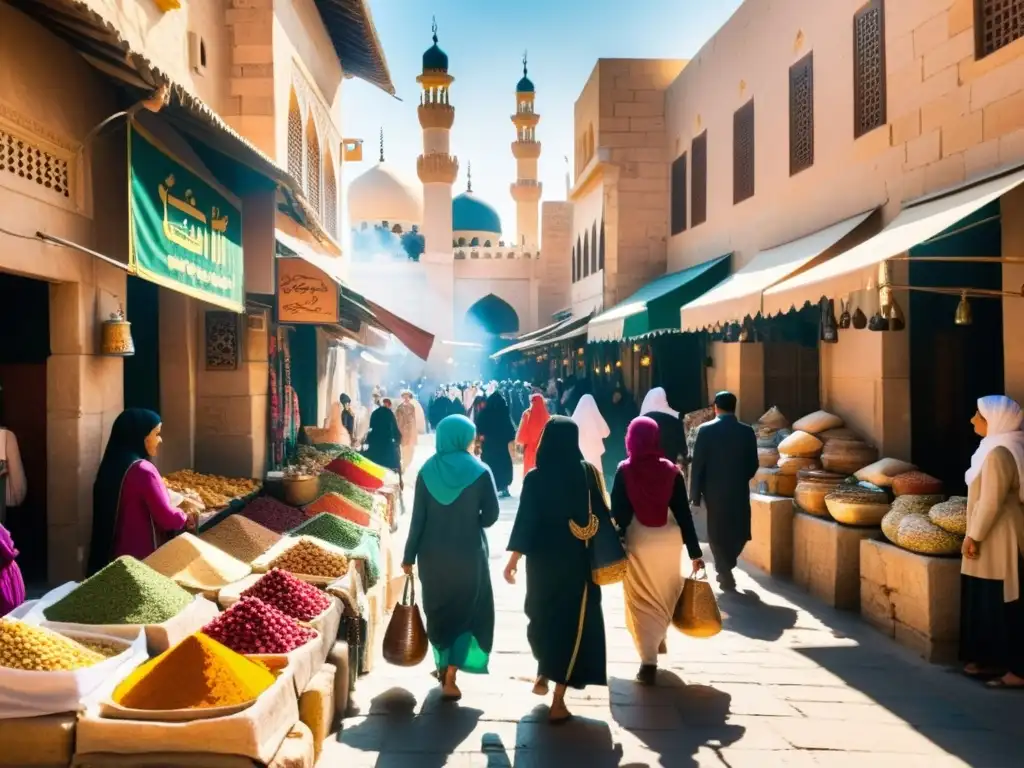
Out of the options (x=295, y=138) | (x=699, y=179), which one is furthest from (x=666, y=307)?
(x=295, y=138)

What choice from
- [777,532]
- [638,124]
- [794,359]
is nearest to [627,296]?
[638,124]

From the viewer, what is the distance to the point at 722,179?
448 inches

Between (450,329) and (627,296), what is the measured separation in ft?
53.0

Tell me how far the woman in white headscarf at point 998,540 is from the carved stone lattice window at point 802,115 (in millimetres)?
4670

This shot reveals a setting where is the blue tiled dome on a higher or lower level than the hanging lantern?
higher

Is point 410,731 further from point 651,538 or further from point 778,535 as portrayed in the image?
point 778,535

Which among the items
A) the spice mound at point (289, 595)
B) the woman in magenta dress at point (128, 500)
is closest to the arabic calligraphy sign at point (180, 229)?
the woman in magenta dress at point (128, 500)

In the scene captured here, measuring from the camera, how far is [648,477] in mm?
4527

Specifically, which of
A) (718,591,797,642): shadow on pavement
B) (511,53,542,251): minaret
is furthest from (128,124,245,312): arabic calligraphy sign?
(511,53,542,251): minaret

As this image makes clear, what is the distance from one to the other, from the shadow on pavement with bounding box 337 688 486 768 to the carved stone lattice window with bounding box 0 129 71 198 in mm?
2759

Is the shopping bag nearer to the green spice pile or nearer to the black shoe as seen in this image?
the black shoe

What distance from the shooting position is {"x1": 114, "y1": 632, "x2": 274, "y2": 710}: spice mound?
2861mm

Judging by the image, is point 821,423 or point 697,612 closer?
point 697,612

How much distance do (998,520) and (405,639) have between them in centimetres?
289
